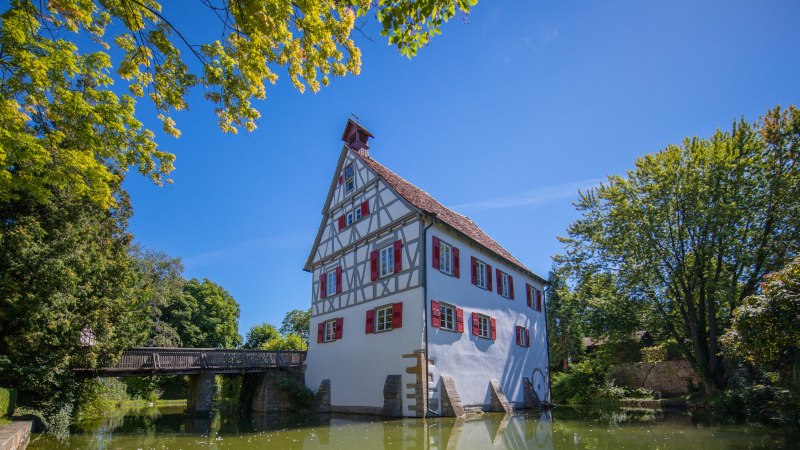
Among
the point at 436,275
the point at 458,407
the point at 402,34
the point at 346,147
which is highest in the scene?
the point at 346,147

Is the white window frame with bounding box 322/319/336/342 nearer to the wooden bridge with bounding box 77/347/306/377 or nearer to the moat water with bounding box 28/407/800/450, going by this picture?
the wooden bridge with bounding box 77/347/306/377

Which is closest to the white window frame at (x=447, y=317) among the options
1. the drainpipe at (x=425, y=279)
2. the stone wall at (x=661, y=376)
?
the drainpipe at (x=425, y=279)

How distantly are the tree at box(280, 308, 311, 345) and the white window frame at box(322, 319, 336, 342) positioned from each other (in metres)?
28.6

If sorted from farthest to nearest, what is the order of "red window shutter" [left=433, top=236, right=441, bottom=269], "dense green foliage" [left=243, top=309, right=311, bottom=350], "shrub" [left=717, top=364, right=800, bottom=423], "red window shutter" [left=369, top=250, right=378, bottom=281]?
1. "dense green foliage" [left=243, top=309, right=311, bottom=350]
2. "red window shutter" [left=369, top=250, right=378, bottom=281]
3. "red window shutter" [left=433, top=236, right=441, bottom=269]
4. "shrub" [left=717, top=364, right=800, bottom=423]

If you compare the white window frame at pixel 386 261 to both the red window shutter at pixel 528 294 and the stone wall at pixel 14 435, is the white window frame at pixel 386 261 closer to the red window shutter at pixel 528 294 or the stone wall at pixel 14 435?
the red window shutter at pixel 528 294

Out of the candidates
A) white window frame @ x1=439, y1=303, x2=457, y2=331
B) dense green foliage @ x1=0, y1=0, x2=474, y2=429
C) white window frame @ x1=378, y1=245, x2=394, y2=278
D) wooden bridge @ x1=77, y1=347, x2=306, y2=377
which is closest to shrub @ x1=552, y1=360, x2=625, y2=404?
white window frame @ x1=439, y1=303, x2=457, y2=331

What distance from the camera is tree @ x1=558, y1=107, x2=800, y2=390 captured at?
19.2 metres

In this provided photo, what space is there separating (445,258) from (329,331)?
721 cm

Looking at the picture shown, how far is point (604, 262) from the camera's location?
23625 millimetres

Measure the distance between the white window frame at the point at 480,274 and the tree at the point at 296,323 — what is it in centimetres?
3268

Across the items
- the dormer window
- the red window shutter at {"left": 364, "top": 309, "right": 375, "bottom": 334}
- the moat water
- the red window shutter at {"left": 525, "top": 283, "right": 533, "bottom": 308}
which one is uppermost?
the dormer window

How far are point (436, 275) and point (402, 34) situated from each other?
41.0ft

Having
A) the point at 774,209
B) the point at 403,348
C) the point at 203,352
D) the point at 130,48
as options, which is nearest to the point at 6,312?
the point at 203,352

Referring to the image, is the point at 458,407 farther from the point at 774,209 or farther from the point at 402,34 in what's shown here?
the point at 774,209
